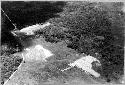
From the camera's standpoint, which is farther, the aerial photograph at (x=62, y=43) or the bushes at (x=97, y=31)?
the bushes at (x=97, y=31)

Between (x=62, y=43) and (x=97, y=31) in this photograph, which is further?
(x=97, y=31)

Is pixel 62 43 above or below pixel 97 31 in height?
below

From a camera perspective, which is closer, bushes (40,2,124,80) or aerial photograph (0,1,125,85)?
aerial photograph (0,1,125,85)

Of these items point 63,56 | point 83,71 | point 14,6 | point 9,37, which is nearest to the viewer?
point 83,71

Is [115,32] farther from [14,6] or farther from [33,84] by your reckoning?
[14,6]

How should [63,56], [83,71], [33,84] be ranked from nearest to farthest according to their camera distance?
[33,84]
[83,71]
[63,56]

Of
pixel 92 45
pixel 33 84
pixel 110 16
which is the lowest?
pixel 33 84

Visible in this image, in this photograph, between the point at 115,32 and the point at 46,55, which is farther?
the point at 115,32

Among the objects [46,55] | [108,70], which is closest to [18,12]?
[46,55]
